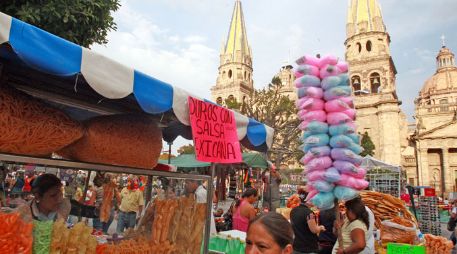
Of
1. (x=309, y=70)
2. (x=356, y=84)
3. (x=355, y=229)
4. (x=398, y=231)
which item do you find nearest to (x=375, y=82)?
(x=356, y=84)

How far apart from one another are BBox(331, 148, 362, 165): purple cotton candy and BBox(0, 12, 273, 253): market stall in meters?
1.10

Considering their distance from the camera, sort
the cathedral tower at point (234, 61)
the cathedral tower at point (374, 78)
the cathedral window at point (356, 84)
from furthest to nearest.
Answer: the cathedral tower at point (234, 61) → the cathedral window at point (356, 84) → the cathedral tower at point (374, 78)

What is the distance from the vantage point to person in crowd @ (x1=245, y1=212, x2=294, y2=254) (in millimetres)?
1838

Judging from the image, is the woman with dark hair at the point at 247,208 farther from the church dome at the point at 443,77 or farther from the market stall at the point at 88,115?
the church dome at the point at 443,77

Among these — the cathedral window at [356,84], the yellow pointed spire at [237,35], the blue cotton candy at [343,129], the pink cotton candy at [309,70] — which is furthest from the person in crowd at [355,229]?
the yellow pointed spire at [237,35]

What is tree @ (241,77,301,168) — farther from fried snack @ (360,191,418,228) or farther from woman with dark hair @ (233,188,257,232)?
woman with dark hair @ (233,188,257,232)

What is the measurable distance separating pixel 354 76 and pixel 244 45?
83.3 feet

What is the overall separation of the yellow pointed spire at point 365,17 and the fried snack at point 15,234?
50.2m

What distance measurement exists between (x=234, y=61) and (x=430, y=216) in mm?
54647

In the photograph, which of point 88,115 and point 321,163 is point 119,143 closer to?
point 88,115

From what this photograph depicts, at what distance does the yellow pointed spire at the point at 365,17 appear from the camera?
45.6 m

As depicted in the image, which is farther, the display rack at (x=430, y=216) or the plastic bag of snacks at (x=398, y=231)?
the display rack at (x=430, y=216)

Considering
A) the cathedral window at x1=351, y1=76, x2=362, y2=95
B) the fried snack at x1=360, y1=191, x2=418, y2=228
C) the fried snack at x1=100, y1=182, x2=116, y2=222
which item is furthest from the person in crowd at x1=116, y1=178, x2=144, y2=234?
the cathedral window at x1=351, y1=76, x2=362, y2=95

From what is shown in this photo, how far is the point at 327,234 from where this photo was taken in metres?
4.88
